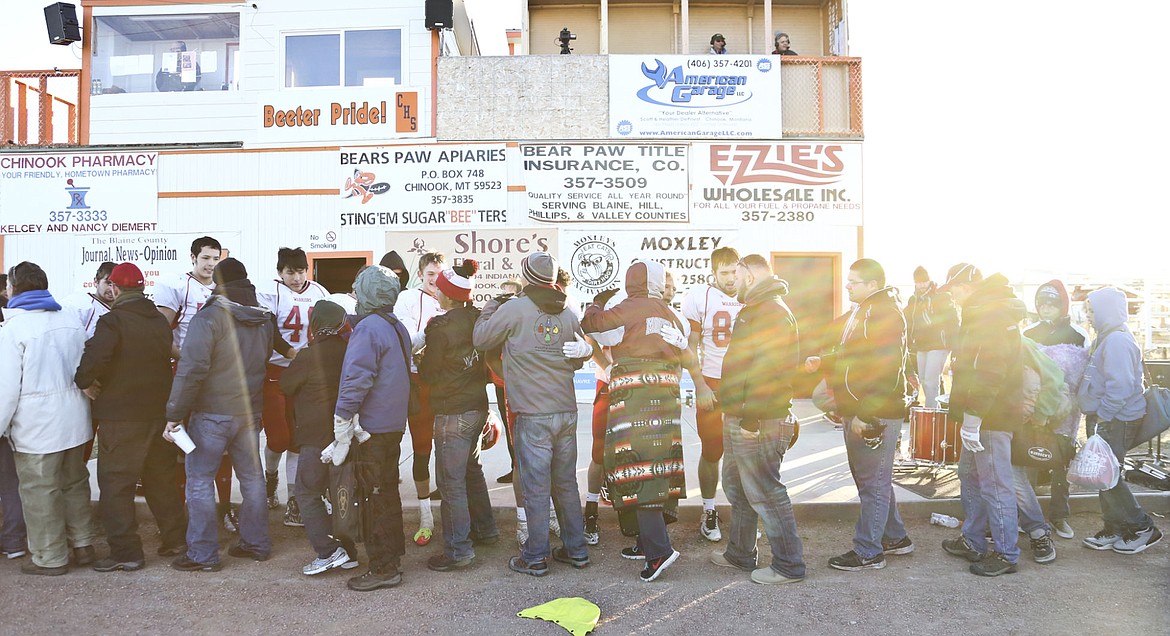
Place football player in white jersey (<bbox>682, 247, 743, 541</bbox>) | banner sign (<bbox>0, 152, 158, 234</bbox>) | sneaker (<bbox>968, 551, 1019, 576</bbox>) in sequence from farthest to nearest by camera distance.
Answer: banner sign (<bbox>0, 152, 158, 234</bbox>) → football player in white jersey (<bbox>682, 247, 743, 541</bbox>) → sneaker (<bbox>968, 551, 1019, 576</bbox>)

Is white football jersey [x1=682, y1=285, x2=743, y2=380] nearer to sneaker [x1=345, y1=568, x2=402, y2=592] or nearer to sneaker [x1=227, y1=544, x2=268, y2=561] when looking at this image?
sneaker [x1=345, y1=568, x2=402, y2=592]

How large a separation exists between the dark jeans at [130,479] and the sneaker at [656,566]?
318 centimetres

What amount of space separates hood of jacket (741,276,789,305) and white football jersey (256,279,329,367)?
3.44 m

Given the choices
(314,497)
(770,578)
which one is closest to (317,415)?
(314,497)

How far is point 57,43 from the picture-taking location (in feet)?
40.0

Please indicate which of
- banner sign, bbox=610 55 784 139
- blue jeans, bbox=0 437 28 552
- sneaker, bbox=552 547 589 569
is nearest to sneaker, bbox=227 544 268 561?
blue jeans, bbox=0 437 28 552

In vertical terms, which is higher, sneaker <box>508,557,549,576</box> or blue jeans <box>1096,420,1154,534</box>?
blue jeans <box>1096,420,1154,534</box>

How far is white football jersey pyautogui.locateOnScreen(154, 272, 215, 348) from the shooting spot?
5.49m

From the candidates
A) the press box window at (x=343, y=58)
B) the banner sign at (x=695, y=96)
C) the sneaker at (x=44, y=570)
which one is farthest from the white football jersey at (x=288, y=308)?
the press box window at (x=343, y=58)

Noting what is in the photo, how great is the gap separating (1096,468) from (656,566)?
3.13 metres

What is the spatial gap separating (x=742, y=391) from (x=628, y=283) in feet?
3.33

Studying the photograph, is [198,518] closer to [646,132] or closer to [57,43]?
[646,132]

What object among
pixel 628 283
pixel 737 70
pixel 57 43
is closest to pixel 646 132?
pixel 737 70

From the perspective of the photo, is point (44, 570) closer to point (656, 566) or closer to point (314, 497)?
point (314, 497)
